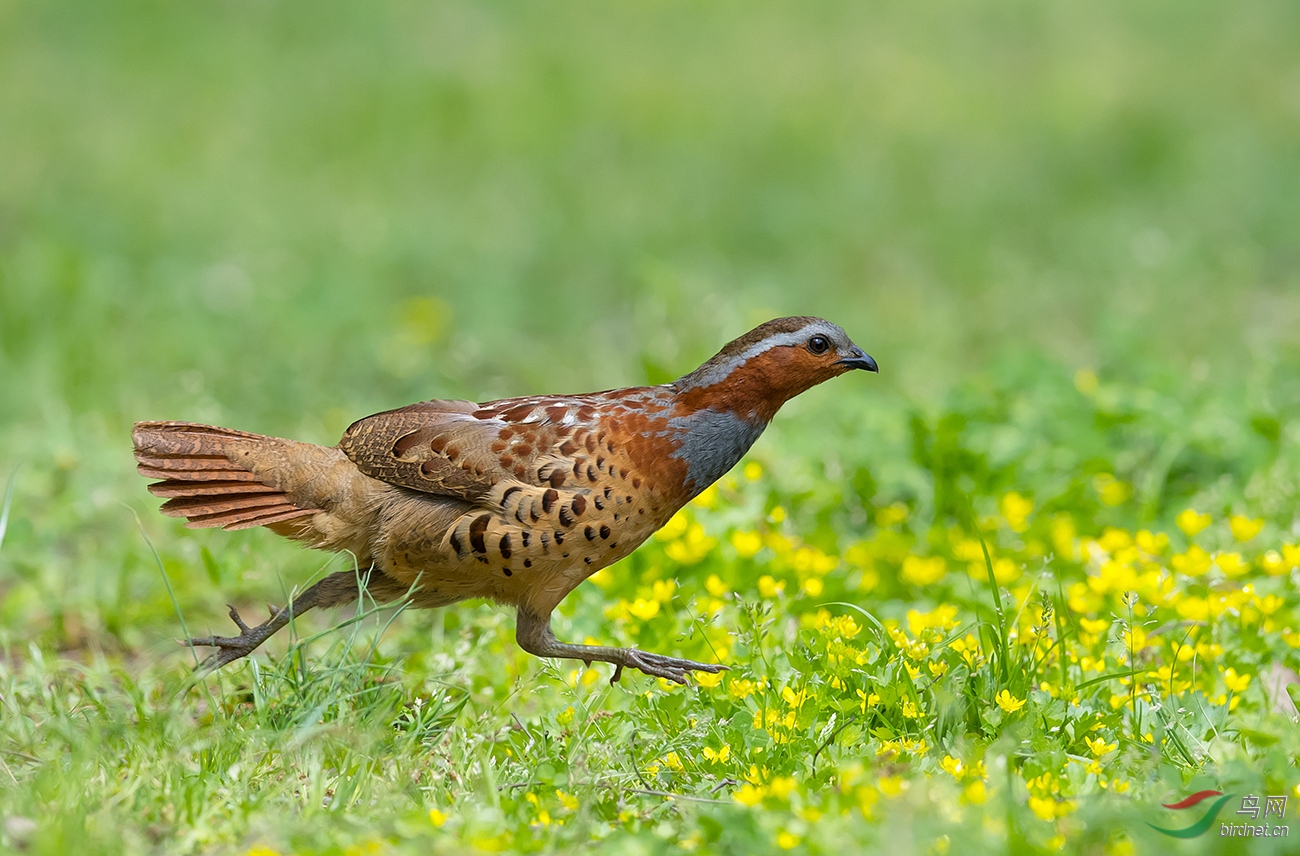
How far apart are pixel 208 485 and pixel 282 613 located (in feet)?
1.54

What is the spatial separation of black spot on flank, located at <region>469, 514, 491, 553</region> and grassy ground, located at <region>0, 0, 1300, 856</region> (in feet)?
1.39

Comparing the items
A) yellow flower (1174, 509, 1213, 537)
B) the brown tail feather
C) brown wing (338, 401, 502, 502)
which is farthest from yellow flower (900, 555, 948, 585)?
the brown tail feather

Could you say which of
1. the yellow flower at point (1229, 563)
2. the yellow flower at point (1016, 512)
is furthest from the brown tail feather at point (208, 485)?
the yellow flower at point (1229, 563)

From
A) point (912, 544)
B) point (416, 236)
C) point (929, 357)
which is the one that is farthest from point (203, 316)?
point (912, 544)

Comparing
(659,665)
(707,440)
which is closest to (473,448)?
(707,440)

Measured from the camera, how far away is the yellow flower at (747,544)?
4.93 metres

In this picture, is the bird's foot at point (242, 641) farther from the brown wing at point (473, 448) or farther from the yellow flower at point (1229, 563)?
the yellow flower at point (1229, 563)

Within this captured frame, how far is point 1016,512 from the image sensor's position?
5289 millimetres

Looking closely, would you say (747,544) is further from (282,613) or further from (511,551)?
(282,613)

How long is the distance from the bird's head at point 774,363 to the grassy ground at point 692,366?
2.27ft

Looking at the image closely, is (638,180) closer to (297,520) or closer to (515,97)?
(515,97)

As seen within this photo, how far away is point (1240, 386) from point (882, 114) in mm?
6659

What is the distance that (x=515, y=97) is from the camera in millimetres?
12398

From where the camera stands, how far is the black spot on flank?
13.2 ft
